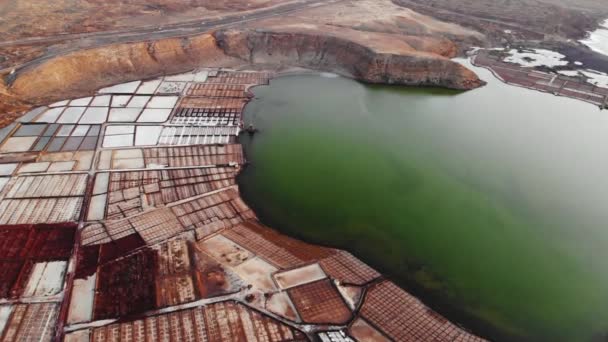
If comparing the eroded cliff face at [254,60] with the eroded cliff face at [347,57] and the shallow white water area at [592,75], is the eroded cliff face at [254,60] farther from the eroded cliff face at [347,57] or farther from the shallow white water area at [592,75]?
the shallow white water area at [592,75]

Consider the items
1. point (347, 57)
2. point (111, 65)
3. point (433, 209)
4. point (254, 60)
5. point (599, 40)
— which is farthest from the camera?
point (599, 40)

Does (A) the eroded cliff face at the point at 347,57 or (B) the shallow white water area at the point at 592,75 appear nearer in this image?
(A) the eroded cliff face at the point at 347,57

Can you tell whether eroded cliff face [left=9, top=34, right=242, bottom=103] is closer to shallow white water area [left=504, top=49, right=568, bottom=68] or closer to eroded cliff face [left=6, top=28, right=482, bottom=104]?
eroded cliff face [left=6, top=28, right=482, bottom=104]

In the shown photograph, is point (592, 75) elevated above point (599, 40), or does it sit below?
below

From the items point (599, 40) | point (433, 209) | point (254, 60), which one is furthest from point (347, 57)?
point (599, 40)

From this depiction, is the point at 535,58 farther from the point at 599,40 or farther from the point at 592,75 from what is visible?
→ the point at 599,40

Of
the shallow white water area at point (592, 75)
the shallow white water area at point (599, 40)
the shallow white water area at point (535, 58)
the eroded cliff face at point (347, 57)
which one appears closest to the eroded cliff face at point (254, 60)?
the eroded cliff face at point (347, 57)

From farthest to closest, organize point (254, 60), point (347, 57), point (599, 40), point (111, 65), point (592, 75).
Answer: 1. point (599, 40)
2. point (592, 75)
3. point (254, 60)
4. point (347, 57)
5. point (111, 65)

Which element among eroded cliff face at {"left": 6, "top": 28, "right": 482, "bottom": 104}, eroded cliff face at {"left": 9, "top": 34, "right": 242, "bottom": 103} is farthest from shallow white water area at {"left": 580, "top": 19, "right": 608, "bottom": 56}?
eroded cliff face at {"left": 9, "top": 34, "right": 242, "bottom": 103}
